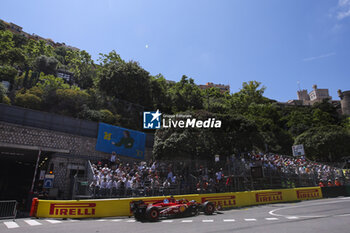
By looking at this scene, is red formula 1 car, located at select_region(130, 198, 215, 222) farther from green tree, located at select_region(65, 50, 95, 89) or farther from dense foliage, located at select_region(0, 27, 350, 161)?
green tree, located at select_region(65, 50, 95, 89)

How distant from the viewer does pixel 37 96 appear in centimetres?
2648

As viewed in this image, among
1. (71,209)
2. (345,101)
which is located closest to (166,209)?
(71,209)

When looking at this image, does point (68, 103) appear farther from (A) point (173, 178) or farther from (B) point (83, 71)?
(B) point (83, 71)

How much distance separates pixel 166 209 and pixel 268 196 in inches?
388

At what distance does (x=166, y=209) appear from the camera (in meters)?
11.2

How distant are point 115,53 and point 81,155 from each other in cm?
3307

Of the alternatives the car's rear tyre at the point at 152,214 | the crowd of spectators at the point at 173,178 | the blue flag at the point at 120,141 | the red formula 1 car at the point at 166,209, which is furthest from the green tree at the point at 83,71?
the car's rear tyre at the point at 152,214

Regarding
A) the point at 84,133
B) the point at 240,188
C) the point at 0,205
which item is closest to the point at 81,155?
the point at 84,133

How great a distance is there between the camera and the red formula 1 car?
10.5 m

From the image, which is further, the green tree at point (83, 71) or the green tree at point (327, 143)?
the green tree at point (83, 71)

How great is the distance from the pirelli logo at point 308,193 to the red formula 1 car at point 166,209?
413 inches

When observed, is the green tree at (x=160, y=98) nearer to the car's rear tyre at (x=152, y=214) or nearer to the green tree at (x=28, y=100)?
the green tree at (x=28, y=100)

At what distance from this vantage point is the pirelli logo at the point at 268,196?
54.7ft

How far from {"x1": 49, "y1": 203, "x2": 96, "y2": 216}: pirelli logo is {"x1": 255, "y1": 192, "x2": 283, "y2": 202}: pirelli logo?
11.8 metres
